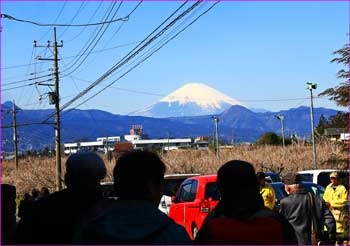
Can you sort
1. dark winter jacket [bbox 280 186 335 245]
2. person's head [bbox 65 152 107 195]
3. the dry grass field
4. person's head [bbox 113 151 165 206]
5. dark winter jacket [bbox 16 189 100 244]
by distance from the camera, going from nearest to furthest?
person's head [bbox 113 151 165 206]
dark winter jacket [bbox 16 189 100 244]
person's head [bbox 65 152 107 195]
dark winter jacket [bbox 280 186 335 245]
the dry grass field

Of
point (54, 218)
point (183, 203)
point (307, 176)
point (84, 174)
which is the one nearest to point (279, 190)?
point (183, 203)

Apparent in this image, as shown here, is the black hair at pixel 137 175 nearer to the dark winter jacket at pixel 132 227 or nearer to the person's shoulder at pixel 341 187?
the dark winter jacket at pixel 132 227

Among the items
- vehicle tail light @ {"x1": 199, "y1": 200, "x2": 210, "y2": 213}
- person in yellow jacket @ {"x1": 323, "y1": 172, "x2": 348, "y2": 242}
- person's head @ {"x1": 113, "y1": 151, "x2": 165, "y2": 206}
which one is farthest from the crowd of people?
vehicle tail light @ {"x1": 199, "y1": 200, "x2": 210, "y2": 213}

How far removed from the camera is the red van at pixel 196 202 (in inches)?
536

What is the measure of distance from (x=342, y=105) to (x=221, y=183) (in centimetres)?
543

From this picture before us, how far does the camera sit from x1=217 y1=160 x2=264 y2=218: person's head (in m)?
3.42

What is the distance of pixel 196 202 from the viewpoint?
13.9 metres

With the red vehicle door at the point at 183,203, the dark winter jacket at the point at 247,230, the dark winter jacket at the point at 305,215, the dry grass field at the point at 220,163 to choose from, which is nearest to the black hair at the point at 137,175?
the dark winter jacket at the point at 247,230

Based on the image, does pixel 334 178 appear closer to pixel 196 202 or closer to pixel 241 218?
pixel 196 202

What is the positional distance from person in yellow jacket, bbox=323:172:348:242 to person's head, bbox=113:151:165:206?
6.52 meters

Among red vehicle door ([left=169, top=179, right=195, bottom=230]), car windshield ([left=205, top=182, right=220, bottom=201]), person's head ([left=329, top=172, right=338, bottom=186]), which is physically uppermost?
person's head ([left=329, top=172, right=338, bottom=186])

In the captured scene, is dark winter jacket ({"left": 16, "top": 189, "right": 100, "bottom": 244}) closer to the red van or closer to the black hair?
the black hair

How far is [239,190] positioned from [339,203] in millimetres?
7184

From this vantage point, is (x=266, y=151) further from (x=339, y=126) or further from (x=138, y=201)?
(x=138, y=201)
